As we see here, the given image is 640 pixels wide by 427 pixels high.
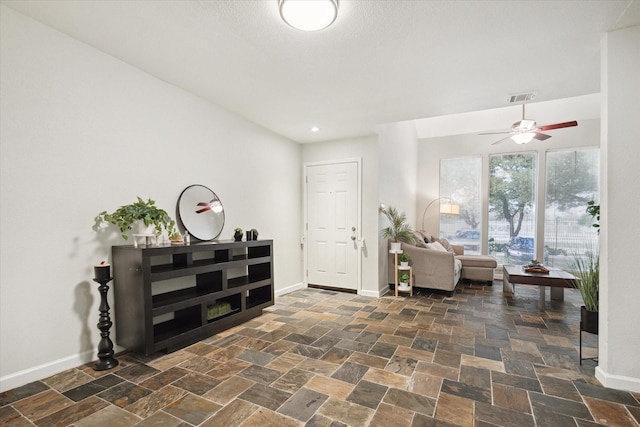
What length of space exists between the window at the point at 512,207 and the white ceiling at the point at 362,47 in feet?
11.8

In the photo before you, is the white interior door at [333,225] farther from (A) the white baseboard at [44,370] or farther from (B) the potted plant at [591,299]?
(A) the white baseboard at [44,370]

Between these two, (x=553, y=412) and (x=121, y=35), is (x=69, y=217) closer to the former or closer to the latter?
(x=121, y=35)

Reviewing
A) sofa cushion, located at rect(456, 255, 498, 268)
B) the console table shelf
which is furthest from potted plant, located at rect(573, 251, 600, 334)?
sofa cushion, located at rect(456, 255, 498, 268)

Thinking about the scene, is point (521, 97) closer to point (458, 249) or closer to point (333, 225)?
point (333, 225)

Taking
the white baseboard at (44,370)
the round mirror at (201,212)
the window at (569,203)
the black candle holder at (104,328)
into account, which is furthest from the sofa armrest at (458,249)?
the white baseboard at (44,370)

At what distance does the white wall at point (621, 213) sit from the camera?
2039mm

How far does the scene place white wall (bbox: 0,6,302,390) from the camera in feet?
6.60

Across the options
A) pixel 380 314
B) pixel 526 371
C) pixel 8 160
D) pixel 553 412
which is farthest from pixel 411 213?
pixel 8 160

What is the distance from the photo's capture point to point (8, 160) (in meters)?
1.99

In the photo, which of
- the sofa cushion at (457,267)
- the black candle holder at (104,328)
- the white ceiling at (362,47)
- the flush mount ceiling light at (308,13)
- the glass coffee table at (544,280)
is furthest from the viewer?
the sofa cushion at (457,267)

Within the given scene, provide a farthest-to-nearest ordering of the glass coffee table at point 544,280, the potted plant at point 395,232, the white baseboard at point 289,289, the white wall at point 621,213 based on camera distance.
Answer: the potted plant at point 395,232
the white baseboard at point 289,289
the glass coffee table at point 544,280
the white wall at point 621,213

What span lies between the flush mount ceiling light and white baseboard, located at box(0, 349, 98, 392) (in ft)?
9.56

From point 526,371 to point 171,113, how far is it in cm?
389

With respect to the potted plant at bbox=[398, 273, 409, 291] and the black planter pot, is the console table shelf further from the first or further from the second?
the black planter pot
